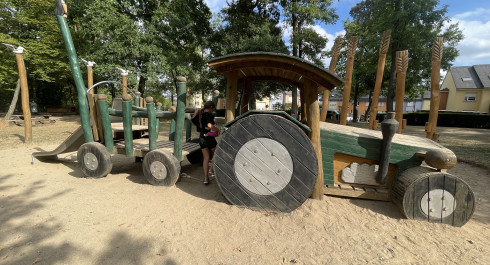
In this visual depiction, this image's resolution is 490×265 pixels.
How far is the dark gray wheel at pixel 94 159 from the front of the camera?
4.12 m

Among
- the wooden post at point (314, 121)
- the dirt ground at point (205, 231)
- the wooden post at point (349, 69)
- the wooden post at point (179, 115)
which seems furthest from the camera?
the wooden post at point (349, 69)

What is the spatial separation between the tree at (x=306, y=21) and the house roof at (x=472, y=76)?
2744 cm

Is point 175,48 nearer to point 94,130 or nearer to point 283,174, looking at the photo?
point 94,130

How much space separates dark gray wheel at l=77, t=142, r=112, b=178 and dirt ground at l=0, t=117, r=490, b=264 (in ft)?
1.27

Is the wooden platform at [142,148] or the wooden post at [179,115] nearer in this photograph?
the wooden post at [179,115]

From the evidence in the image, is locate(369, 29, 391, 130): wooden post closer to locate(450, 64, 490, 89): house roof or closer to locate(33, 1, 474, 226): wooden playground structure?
locate(33, 1, 474, 226): wooden playground structure

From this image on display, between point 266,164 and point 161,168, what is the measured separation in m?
1.94

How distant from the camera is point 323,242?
2504 millimetres

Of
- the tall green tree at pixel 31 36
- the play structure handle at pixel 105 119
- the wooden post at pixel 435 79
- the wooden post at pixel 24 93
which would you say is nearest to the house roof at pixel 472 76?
the wooden post at pixel 435 79

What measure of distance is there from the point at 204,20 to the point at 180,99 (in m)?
18.2

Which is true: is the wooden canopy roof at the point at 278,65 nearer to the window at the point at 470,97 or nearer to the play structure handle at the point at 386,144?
the play structure handle at the point at 386,144

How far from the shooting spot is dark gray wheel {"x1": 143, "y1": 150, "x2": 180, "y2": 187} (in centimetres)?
379

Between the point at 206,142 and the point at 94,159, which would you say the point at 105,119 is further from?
the point at 206,142

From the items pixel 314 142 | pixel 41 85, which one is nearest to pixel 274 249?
pixel 314 142
